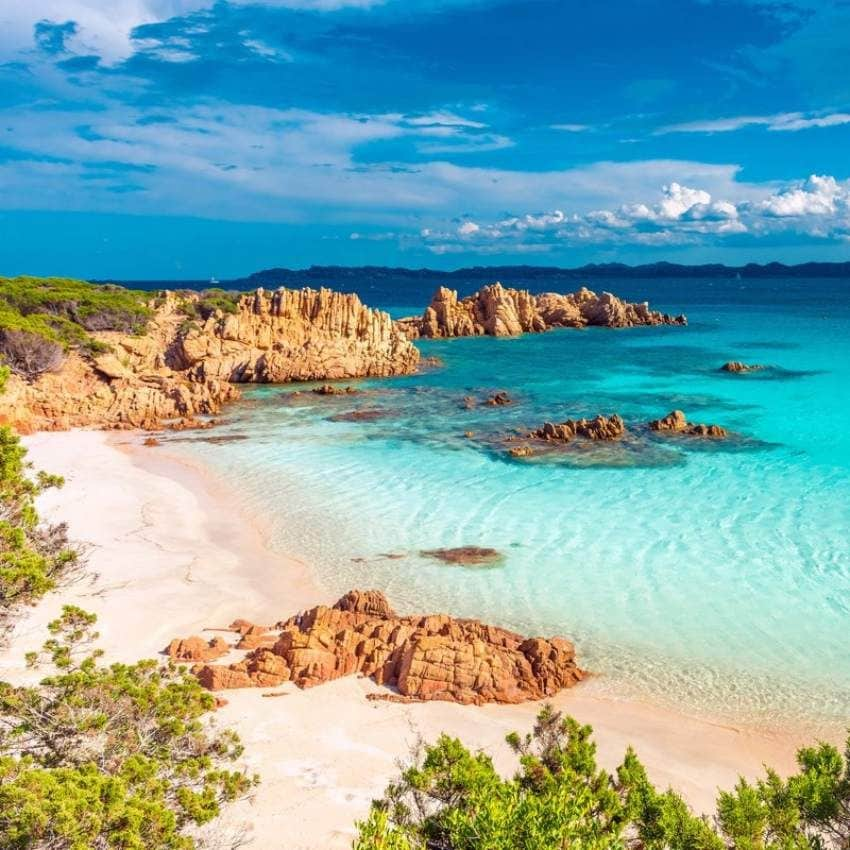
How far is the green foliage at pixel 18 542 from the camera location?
6.57 m

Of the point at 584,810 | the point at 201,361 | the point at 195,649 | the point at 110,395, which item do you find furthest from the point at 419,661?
the point at 201,361

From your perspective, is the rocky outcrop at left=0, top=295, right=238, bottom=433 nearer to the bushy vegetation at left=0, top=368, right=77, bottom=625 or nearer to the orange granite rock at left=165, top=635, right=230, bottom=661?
the orange granite rock at left=165, top=635, right=230, bottom=661

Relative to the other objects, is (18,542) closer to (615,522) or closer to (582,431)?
(615,522)

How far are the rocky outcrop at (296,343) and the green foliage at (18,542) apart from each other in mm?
36762

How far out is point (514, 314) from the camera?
250 feet

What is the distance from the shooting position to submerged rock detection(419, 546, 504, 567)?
1688cm

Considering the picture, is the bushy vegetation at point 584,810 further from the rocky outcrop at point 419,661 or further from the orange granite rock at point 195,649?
the orange granite rock at point 195,649

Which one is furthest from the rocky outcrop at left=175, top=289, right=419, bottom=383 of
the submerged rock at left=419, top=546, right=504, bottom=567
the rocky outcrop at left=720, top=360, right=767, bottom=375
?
the submerged rock at left=419, top=546, right=504, bottom=567

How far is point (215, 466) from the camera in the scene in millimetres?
26000

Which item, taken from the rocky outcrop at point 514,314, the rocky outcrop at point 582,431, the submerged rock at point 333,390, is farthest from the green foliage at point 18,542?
the rocky outcrop at point 514,314

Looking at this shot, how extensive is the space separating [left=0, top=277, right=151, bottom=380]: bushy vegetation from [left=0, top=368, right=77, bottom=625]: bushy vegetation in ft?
92.8

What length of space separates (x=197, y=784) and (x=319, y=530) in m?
12.5

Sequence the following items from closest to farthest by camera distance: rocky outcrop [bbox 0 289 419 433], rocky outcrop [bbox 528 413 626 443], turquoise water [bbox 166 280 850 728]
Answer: turquoise water [bbox 166 280 850 728]
rocky outcrop [bbox 528 413 626 443]
rocky outcrop [bbox 0 289 419 433]

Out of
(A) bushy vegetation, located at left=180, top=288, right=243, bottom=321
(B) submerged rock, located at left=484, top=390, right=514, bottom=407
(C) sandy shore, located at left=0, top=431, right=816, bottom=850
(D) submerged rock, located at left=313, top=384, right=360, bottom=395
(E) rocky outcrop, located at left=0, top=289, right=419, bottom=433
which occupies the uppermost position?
(A) bushy vegetation, located at left=180, top=288, right=243, bottom=321
